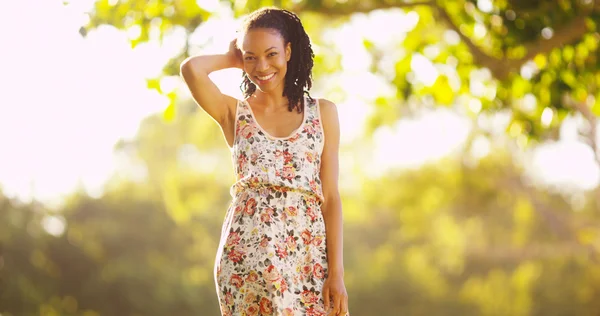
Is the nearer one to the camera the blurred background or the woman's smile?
the woman's smile

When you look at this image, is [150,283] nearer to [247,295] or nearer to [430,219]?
[430,219]

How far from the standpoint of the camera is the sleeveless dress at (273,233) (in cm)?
291

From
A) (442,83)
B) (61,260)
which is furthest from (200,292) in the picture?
(442,83)

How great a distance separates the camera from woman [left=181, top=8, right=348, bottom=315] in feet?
9.61

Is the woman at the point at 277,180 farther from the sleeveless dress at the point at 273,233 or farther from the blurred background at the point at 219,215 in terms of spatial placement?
the blurred background at the point at 219,215

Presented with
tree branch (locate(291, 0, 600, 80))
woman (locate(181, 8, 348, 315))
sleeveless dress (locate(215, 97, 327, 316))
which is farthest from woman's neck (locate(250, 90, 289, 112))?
tree branch (locate(291, 0, 600, 80))

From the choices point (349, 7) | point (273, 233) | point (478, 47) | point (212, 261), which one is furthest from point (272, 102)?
point (212, 261)

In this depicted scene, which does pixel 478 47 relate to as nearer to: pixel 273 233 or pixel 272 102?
pixel 272 102

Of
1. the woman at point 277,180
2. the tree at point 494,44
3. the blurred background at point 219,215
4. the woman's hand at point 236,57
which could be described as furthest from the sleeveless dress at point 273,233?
the blurred background at point 219,215

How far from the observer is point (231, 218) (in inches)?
118

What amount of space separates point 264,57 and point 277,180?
0.40 metres

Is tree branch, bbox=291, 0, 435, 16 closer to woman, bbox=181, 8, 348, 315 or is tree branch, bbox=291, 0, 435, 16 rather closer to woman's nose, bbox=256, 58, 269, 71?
woman, bbox=181, 8, 348, 315

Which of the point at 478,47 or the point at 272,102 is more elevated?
the point at 478,47

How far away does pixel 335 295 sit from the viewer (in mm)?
2965
